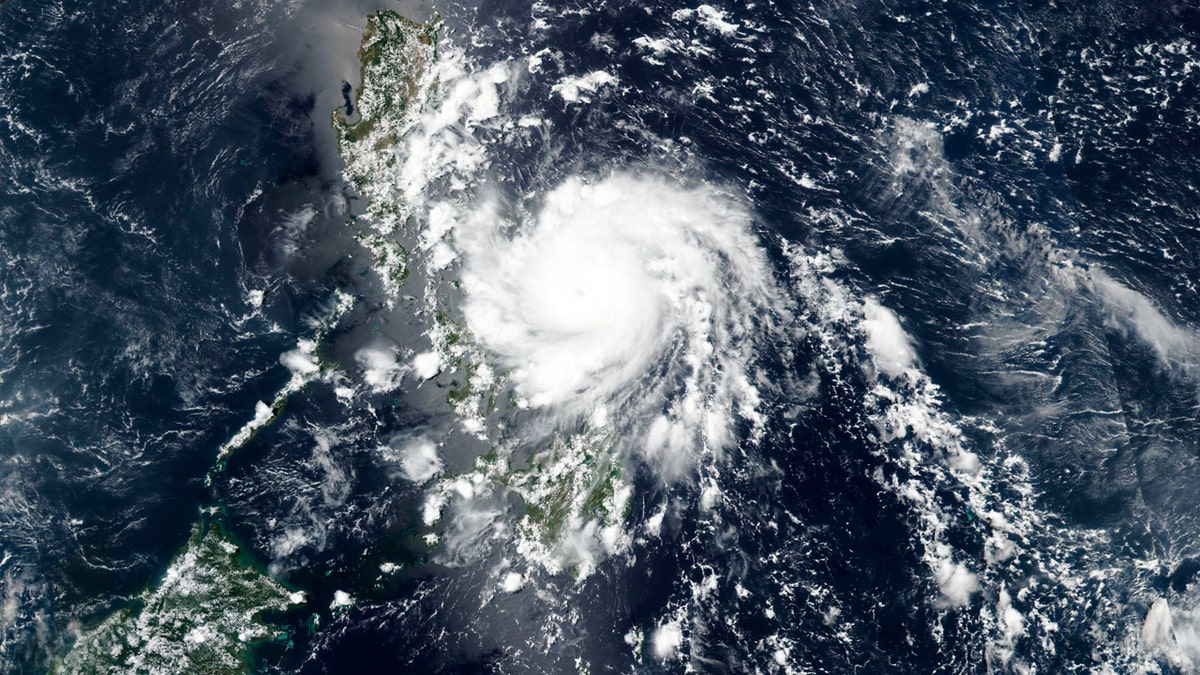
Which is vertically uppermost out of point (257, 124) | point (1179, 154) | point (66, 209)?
point (1179, 154)

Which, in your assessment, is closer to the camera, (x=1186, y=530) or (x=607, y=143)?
(x=1186, y=530)

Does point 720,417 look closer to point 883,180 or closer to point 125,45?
point 883,180

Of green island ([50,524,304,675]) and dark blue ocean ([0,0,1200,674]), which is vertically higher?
dark blue ocean ([0,0,1200,674])

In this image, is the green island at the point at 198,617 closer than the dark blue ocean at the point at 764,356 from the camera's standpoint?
No

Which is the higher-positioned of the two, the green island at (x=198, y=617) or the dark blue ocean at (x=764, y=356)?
the dark blue ocean at (x=764, y=356)

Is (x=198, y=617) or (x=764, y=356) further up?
(x=764, y=356)

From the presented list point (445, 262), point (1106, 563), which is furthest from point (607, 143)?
point (1106, 563)

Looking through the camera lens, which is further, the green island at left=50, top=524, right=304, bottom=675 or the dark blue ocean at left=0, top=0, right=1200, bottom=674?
the green island at left=50, top=524, right=304, bottom=675

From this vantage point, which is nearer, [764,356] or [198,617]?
[764,356]
